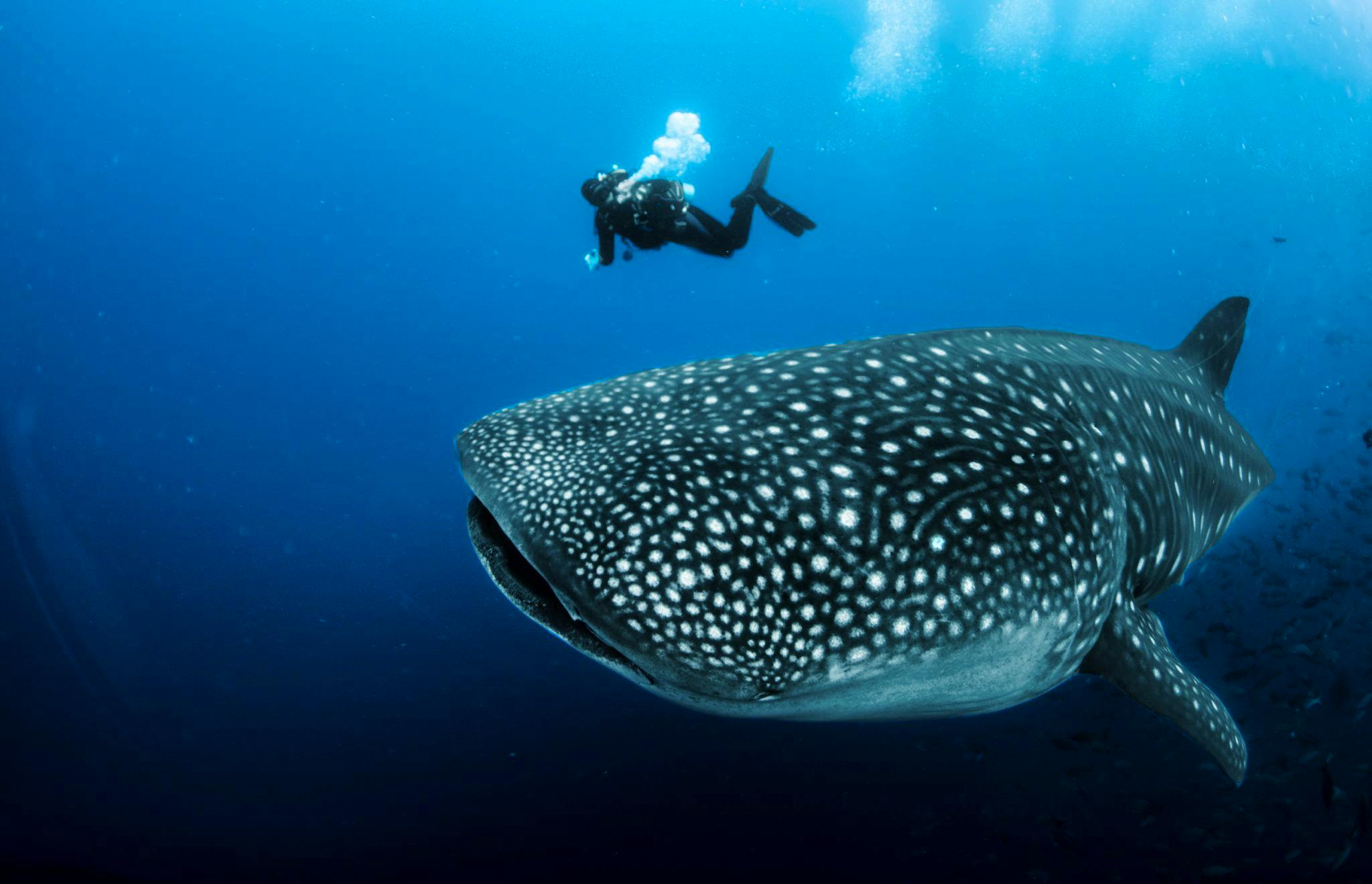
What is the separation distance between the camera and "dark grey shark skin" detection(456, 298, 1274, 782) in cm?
187

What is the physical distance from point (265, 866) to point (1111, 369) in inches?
562

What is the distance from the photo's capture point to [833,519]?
2037mm

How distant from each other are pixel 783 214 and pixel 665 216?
7.26 ft

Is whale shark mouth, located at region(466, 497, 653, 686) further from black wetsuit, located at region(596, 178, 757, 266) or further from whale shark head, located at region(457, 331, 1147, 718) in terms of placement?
black wetsuit, located at region(596, 178, 757, 266)

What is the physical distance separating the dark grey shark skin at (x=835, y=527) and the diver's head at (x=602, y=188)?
256 inches

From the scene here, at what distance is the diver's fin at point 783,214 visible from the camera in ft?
32.2

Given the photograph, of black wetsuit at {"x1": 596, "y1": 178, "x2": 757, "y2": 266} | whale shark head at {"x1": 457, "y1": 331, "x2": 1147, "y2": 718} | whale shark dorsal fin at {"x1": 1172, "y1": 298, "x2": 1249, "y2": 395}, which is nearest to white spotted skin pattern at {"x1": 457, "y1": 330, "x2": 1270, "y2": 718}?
whale shark head at {"x1": 457, "y1": 331, "x2": 1147, "y2": 718}

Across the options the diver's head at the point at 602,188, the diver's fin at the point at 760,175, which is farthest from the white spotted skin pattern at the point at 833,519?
the diver's fin at the point at 760,175

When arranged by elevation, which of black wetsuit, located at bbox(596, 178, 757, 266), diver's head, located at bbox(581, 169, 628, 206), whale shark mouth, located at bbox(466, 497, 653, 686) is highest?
diver's head, located at bbox(581, 169, 628, 206)

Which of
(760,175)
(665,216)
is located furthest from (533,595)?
(760,175)

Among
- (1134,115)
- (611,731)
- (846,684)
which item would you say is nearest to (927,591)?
(846,684)

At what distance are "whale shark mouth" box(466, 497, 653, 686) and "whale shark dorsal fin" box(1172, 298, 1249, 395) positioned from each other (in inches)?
196

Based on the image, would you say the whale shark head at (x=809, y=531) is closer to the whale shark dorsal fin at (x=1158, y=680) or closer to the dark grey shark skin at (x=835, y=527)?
the dark grey shark skin at (x=835, y=527)

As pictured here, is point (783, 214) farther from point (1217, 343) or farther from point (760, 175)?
point (1217, 343)
